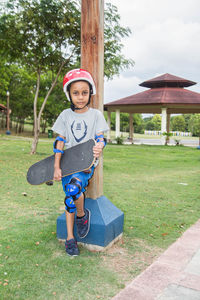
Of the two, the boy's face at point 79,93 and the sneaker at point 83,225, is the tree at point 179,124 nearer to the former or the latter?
the boy's face at point 79,93

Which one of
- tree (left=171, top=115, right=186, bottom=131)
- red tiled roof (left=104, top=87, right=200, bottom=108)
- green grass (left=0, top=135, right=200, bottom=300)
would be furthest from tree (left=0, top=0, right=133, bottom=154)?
tree (left=171, top=115, right=186, bottom=131)

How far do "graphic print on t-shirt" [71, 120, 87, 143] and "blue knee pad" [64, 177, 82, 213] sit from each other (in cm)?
46

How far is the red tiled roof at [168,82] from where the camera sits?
2738 cm

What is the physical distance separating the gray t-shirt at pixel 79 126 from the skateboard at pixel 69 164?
149 mm

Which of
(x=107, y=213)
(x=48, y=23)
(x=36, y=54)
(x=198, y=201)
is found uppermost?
(x=48, y=23)

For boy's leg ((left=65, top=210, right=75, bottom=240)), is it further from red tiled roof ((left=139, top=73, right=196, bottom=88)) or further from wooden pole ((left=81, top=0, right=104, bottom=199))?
red tiled roof ((left=139, top=73, right=196, bottom=88))

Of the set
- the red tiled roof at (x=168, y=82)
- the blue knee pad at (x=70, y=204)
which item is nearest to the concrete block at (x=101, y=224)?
the blue knee pad at (x=70, y=204)

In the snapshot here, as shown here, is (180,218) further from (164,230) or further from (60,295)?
(60,295)

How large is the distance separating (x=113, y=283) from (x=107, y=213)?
2.98ft

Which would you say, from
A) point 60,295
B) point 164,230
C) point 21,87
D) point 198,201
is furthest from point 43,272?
point 21,87

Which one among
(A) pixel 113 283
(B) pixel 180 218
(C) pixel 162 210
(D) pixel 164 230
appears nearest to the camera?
(A) pixel 113 283

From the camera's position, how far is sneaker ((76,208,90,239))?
3.08 m

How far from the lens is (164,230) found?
3.97 meters

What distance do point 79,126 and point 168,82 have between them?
2623 cm
